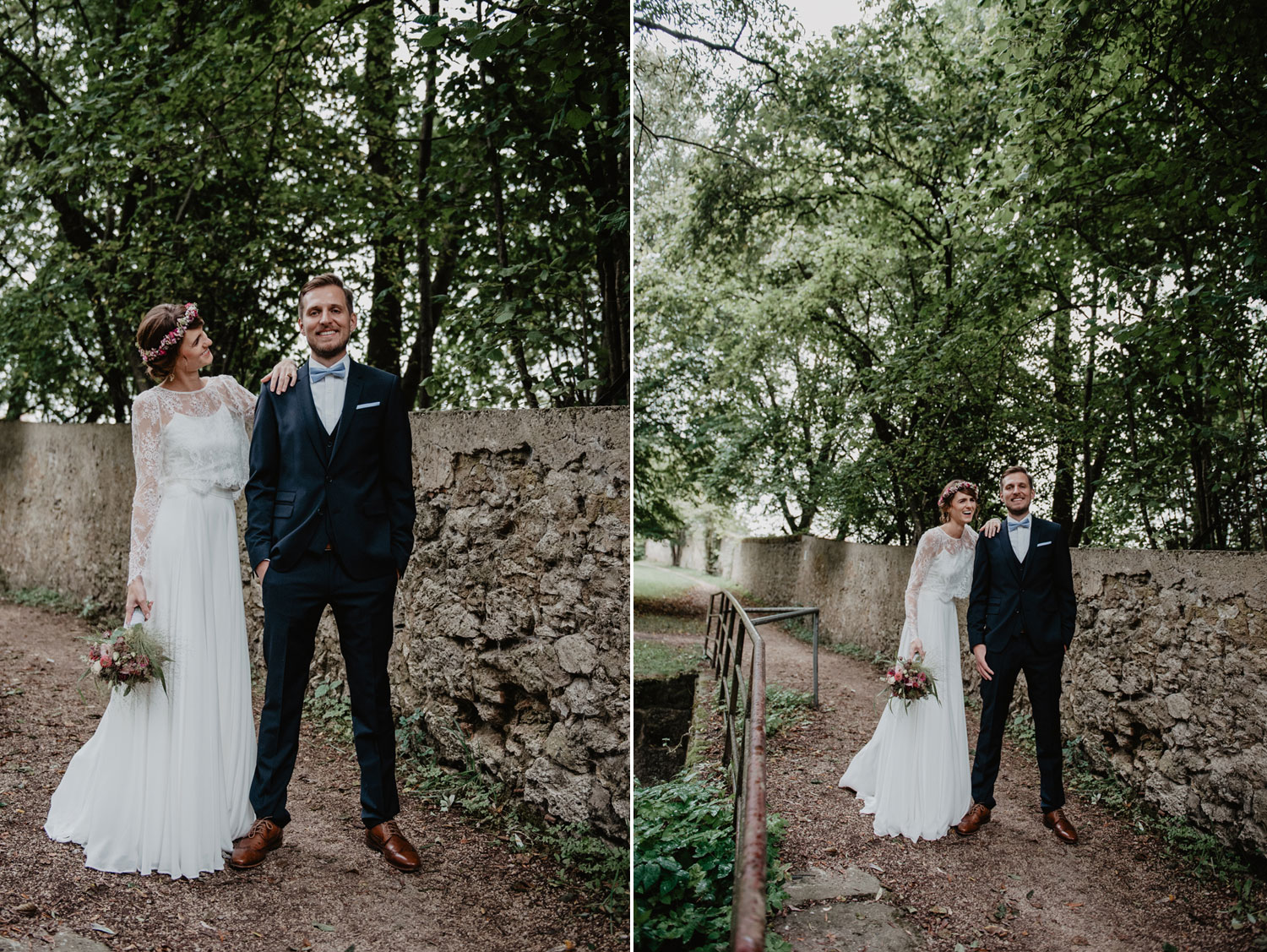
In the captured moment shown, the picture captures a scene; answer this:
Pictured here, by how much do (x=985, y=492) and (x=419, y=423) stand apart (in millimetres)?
2490

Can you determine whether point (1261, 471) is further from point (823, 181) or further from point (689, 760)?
point (689, 760)

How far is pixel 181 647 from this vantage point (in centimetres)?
263

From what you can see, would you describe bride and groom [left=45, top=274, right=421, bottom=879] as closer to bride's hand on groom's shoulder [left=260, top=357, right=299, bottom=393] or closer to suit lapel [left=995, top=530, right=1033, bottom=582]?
bride's hand on groom's shoulder [left=260, top=357, right=299, bottom=393]

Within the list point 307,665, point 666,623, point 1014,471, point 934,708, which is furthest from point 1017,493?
point 307,665

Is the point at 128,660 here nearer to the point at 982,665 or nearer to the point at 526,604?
the point at 526,604

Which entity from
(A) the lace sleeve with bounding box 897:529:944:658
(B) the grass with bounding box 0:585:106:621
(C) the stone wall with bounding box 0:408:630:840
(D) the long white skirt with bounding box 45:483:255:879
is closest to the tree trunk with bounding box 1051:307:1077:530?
(A) the lace sleeve with bounding box 897:529:944:658

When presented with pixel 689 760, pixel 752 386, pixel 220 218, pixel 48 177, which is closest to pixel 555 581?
pixel 689 760

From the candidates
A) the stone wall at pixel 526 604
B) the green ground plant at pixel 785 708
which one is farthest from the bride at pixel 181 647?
the green ground plant at pixel 785 708

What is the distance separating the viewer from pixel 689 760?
82.0 inches

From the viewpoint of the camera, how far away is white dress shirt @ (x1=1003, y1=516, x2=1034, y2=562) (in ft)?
6.50

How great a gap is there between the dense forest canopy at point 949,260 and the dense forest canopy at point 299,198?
1135mm

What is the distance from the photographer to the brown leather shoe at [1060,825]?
167 centimetres

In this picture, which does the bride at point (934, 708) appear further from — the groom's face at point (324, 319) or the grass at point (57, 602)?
the grass at point (57, 602)

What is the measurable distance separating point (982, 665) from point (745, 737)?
765mm
